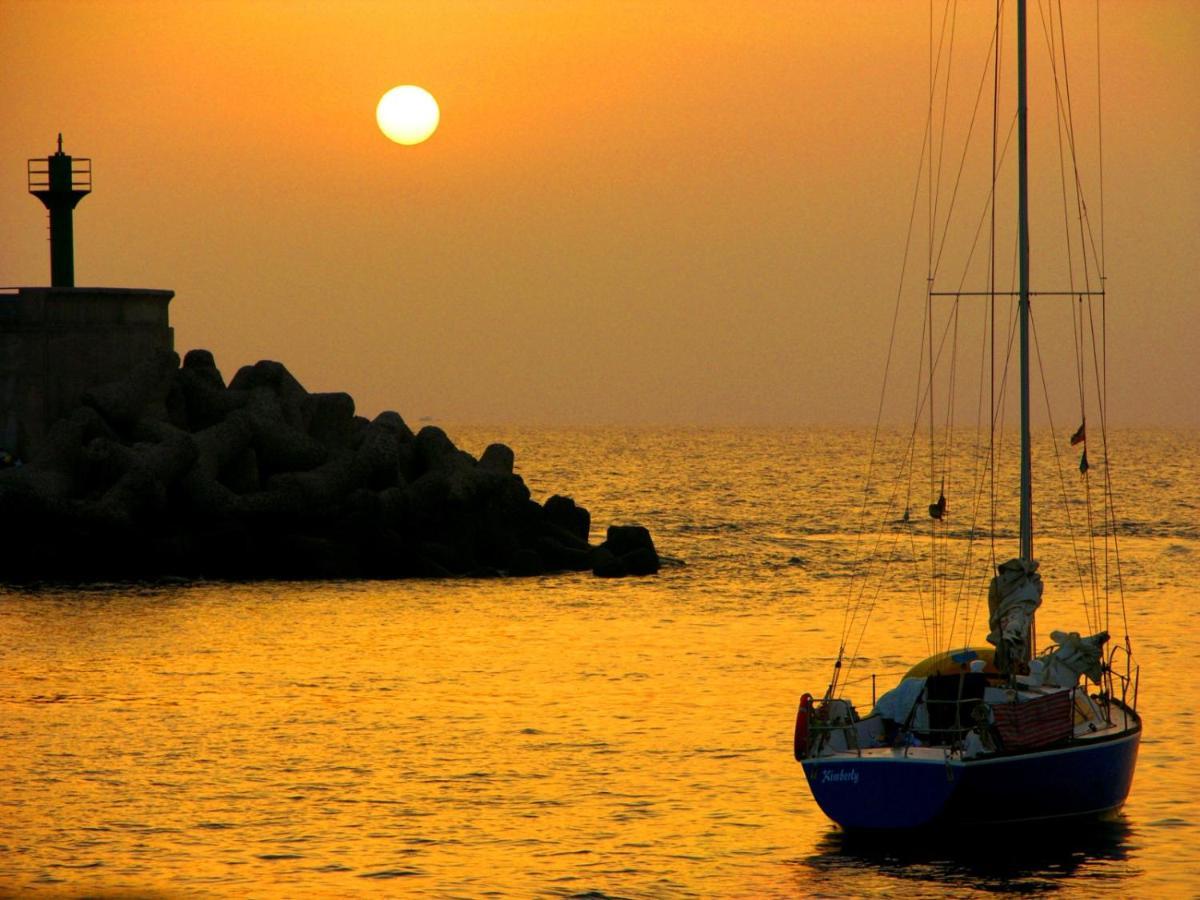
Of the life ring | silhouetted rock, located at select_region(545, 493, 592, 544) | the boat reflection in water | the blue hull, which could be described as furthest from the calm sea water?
silhouetted rock, located at select_region(545, 493, 592, 544)

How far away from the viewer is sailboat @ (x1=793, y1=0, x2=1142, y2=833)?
64.5ft

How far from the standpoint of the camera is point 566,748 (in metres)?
27.4

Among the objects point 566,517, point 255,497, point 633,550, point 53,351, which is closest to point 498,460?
point 566,517

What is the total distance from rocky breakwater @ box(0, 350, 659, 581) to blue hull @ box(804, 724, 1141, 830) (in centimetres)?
3302

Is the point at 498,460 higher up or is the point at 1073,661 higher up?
the point at 498,460

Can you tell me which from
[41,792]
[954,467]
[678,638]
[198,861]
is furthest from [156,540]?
[954,467]

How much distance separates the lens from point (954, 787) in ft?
63.9

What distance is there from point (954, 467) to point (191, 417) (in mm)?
127846

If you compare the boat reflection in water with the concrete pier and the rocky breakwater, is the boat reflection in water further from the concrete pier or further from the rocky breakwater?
the concrete pier

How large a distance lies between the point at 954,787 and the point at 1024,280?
23.9 ft

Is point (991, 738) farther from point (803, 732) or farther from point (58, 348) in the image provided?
point (58, 348)

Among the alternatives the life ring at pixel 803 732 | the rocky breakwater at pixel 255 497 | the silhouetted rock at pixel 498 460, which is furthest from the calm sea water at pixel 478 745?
the silhouetted rock at pixel 498 460

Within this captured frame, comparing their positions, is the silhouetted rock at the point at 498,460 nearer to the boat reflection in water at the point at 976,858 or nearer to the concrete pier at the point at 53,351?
the concrete pier at the point at 53,351

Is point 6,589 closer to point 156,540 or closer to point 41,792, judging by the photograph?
point 156,540
